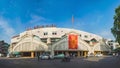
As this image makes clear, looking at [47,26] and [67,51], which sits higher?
[47,26]

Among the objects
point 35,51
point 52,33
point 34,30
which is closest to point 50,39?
point 52,33

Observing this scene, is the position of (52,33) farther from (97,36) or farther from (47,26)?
(97,36)

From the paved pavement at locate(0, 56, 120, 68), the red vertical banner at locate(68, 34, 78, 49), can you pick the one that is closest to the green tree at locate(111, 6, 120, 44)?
the paved pavement at locate(0, 56, 120, 68)

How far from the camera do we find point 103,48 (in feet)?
333

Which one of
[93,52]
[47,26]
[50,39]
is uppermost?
[47,26]

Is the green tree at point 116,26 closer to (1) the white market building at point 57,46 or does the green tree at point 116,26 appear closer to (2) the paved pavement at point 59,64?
(2) the paved pavement at point 59,64

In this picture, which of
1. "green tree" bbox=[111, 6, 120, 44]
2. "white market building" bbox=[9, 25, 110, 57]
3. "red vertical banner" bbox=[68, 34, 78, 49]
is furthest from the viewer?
"red vertical banner" bbox=[68, 34, 78, 49]

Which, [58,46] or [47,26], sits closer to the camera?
[58,46]

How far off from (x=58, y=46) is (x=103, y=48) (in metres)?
24.5

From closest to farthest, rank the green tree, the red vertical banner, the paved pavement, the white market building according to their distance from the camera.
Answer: the paved pavement < the green tree < the white market building < the red vertical banner

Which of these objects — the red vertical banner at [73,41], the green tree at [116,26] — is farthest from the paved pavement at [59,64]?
the red vertical banner at [73,41]

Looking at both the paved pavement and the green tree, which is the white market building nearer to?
the green tree

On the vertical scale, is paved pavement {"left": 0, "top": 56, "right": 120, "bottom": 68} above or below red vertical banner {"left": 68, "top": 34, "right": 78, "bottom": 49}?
below

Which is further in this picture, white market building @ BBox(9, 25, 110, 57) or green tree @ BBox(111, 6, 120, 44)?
white market building @ BBox(9, 25, 110, 57)
